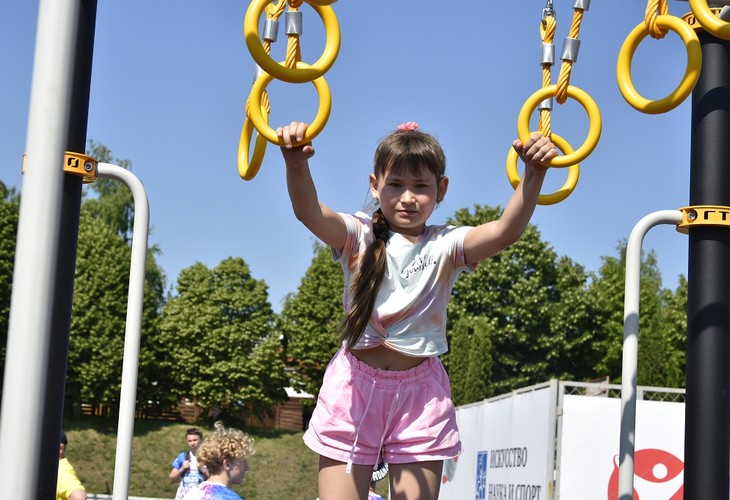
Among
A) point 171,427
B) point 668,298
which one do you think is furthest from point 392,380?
point 668,298

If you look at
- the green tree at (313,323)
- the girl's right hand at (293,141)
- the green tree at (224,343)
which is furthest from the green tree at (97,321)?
the girl's right hand at (293,141)

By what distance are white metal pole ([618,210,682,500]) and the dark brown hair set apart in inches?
38.8

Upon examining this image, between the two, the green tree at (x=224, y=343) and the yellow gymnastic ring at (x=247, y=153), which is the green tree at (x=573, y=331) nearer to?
the green tree at (x=224, y=343)

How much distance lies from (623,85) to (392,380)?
4.53 feet

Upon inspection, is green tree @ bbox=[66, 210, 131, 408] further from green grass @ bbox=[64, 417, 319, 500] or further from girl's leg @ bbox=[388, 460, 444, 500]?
girl's leg @ bbox=[388, 460, 444, 500]

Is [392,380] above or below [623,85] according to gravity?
below

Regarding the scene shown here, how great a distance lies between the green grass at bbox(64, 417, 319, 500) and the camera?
3150cm

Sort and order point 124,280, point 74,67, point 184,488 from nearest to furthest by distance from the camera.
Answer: point 74,67
point 184,488
point 124,280

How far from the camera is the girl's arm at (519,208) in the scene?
3.26 meters

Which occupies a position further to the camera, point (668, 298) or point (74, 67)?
point (668, 298)

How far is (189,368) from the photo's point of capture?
4012 cm

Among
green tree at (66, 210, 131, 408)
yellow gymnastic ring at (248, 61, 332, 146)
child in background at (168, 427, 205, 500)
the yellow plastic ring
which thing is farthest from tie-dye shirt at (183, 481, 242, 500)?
green tree at (66, 210, 131, 408)

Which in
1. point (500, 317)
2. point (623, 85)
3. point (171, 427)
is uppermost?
point (500, 317)

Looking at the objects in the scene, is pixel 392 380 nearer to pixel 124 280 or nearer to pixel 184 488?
pixel 184 488
